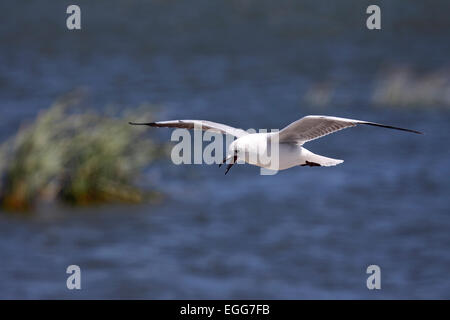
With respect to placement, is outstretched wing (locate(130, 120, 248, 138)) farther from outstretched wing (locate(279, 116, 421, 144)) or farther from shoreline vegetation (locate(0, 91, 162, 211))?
shoreline vegetation (locate(0, 91, 162, 211))

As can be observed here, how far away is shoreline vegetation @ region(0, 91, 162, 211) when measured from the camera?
1783 centimetres

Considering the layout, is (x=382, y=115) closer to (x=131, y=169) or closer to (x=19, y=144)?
(x=131, y=169)

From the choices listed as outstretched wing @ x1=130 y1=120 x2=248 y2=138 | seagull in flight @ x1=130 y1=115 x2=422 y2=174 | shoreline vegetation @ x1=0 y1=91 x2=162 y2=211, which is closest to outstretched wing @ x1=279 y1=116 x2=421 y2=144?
seagull in flight @ x1=130 y1=115 x2=422 y2=174

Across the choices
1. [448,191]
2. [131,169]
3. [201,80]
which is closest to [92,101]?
[201,80]

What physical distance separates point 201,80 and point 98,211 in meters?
17.4

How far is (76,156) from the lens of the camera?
18266 mm

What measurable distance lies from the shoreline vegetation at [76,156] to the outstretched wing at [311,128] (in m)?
12.2

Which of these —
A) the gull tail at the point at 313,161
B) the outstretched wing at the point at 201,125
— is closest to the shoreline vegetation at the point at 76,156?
the outstretched wing at the point at 201,125

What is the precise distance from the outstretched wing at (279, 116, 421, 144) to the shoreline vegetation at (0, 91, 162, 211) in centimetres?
1224

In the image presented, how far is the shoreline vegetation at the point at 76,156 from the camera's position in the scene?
58.5ft

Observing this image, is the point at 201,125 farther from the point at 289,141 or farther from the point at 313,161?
the point at 313,161

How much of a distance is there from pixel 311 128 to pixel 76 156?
46.9 ft

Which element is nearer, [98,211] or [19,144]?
[19,144]

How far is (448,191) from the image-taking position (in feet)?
95.2
